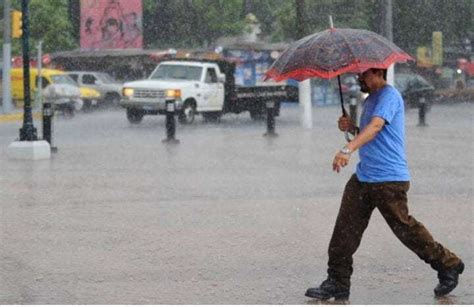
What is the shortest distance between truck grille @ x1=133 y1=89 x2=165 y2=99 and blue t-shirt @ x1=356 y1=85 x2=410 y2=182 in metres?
25.3

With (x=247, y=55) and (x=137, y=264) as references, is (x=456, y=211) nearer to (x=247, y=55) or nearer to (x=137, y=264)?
(x=137, y=264)

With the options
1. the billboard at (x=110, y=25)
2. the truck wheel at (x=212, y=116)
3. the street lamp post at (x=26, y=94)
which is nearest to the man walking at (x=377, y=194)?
the street lamp post at (x=26, y=94)

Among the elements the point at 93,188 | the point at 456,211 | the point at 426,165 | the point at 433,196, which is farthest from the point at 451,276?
the point at 426,165

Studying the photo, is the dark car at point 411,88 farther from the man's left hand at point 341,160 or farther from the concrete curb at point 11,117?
the man's left hand at point 341,160

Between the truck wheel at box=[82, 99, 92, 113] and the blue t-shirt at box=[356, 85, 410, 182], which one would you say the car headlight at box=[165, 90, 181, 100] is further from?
the blue t-shirt at box=[356, 85, 410, 182]

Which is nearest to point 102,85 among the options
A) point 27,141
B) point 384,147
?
point 27,141

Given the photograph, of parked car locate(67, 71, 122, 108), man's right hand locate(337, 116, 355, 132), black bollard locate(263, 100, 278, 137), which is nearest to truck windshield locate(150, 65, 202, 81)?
black bollard locate(263, 100, 278, 137)

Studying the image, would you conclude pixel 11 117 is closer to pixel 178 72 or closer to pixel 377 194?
pixel 178 72

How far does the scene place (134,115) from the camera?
34.4 metres

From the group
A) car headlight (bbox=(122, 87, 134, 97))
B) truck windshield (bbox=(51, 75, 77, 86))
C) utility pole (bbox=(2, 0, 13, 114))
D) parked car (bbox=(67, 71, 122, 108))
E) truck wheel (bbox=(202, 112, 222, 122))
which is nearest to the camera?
car headlight (bbox=(122, 87, 134, 97))

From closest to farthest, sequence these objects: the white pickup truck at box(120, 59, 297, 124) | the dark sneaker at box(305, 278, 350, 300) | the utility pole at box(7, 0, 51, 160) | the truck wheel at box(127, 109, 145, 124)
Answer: the dark sneaker at box(305, 278, 350, 300), the utility pole at box(7, 0, 51, 160), the white pickup truck at box(120, 59, 297, 124), the truck wheel at box(127, 109, 145, 124)

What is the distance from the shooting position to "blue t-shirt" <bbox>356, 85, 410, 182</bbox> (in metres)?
8.10

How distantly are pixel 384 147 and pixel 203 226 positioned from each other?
4.24 m

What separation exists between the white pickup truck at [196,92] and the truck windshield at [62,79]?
8.57m
